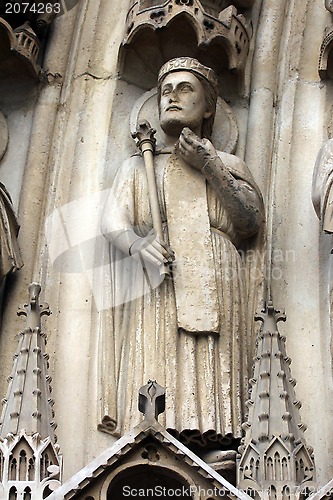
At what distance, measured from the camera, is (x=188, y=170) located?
319 inches

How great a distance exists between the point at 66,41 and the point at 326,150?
1749 millimetres

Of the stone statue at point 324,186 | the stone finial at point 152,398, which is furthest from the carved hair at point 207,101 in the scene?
the stone finial at point 152,398

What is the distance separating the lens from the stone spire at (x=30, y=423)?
6.64 metres

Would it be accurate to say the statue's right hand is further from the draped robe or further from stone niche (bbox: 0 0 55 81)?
stone niche (bbox: 0 0 55 81)

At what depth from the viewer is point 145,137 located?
8195 mm

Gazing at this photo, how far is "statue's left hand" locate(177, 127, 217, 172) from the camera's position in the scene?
313 inches

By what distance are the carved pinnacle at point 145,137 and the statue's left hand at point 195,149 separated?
20 cm

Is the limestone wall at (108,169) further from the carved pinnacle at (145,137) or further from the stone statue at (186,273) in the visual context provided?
the carved pinnacle at (145,137)

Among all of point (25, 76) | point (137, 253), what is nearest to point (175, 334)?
point (137, 253)

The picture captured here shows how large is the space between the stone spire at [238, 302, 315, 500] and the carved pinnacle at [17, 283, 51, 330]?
3.26ft
